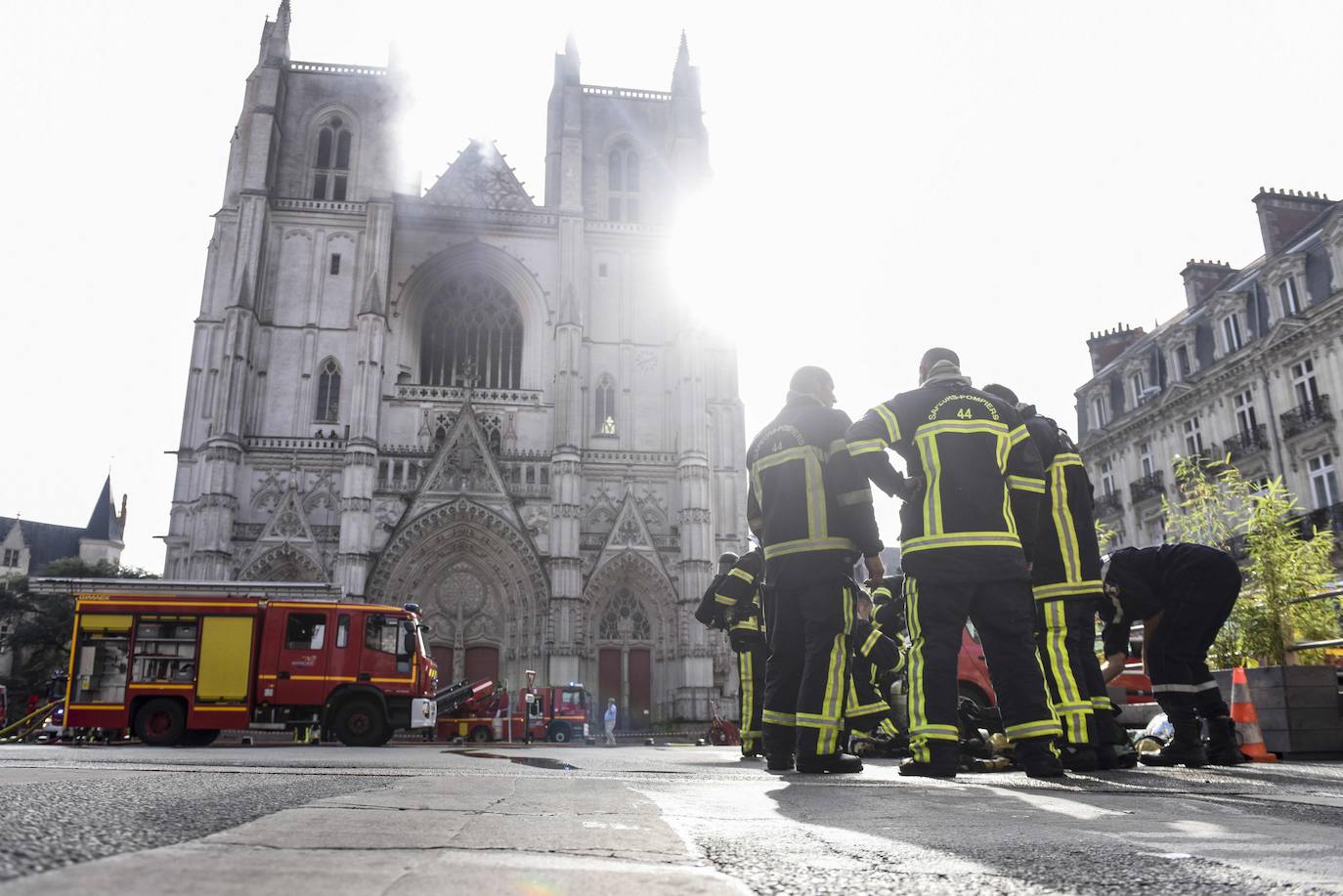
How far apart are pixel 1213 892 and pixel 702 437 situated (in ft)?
97.2

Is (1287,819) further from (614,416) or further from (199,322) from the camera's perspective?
(199,322)

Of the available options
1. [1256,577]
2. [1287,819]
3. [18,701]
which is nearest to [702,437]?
[1256,577]

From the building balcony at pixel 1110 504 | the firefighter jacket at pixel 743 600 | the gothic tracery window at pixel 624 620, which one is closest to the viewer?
the firefighter jacket at pixel 743 600

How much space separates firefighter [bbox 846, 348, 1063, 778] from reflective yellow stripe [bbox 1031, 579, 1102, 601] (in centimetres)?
84

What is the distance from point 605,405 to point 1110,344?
16676 millimetres

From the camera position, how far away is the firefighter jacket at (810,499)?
17.9ft

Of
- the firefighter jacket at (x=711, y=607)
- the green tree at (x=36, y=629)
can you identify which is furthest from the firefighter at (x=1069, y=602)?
the green tree at (x=36, y=629)

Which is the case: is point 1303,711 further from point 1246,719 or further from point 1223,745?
point 1223,745

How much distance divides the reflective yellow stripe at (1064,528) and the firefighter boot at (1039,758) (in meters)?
1.45

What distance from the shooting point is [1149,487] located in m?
27.1

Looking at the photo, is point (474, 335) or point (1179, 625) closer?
point (1179, 625)

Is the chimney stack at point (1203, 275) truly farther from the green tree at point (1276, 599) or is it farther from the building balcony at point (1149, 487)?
the green tree at point (1276, 599)

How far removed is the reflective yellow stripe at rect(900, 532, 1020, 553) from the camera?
4.84m

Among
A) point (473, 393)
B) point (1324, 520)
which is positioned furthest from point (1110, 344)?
point (473, 393)
